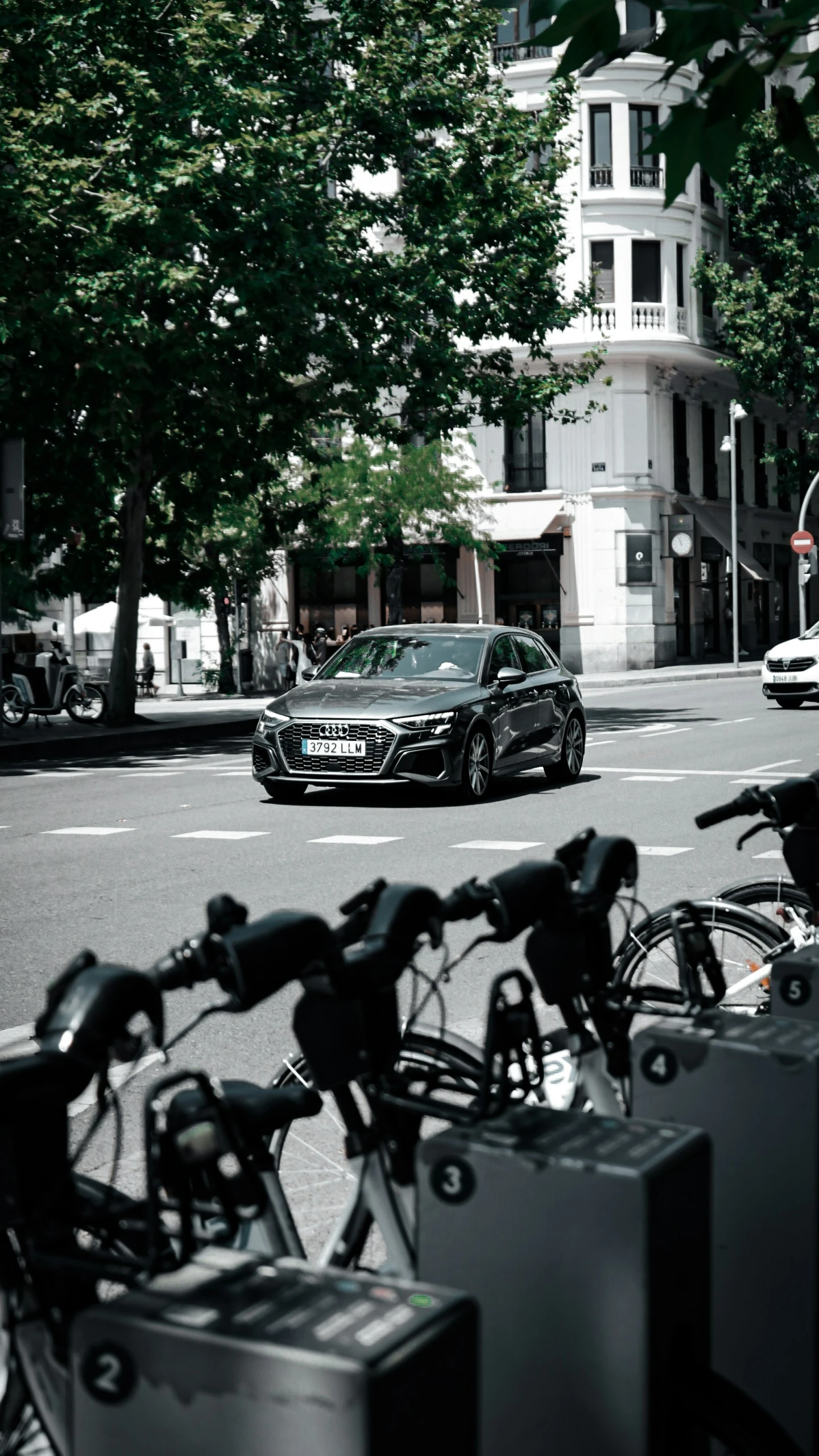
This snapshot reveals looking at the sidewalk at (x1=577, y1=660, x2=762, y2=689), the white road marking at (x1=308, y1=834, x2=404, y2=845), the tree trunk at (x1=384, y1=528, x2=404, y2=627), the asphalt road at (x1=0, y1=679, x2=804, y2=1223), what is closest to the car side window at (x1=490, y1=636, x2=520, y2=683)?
the asphalt road at (x1=0, y1=679, x2=804, y2=1223)

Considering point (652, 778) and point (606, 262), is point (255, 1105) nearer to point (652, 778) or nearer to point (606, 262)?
point (652, 778)

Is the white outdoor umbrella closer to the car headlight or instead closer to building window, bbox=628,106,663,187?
building window, bbox=628,106,663,187

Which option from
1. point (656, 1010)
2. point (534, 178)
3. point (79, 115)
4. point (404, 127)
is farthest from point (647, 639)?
point (656, 1010)

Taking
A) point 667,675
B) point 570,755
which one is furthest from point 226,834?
point 667,675

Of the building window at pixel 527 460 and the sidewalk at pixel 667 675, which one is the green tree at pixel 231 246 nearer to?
the sidewalk at pixel 667 675

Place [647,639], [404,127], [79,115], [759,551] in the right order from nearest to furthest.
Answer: [79,115], [404,127], [647,639], [759,551]

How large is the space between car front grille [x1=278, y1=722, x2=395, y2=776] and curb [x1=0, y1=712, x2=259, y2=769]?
23.7 ft

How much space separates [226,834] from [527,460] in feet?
125

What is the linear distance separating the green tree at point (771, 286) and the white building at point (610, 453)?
3.32 feet

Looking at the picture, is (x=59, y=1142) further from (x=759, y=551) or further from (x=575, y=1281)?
(x=759, y=551)

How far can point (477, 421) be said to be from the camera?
1932 inches

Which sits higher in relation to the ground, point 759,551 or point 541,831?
point 759,551

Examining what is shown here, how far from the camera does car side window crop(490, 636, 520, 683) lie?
1534 centimetres

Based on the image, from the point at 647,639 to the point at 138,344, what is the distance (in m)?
27.3
